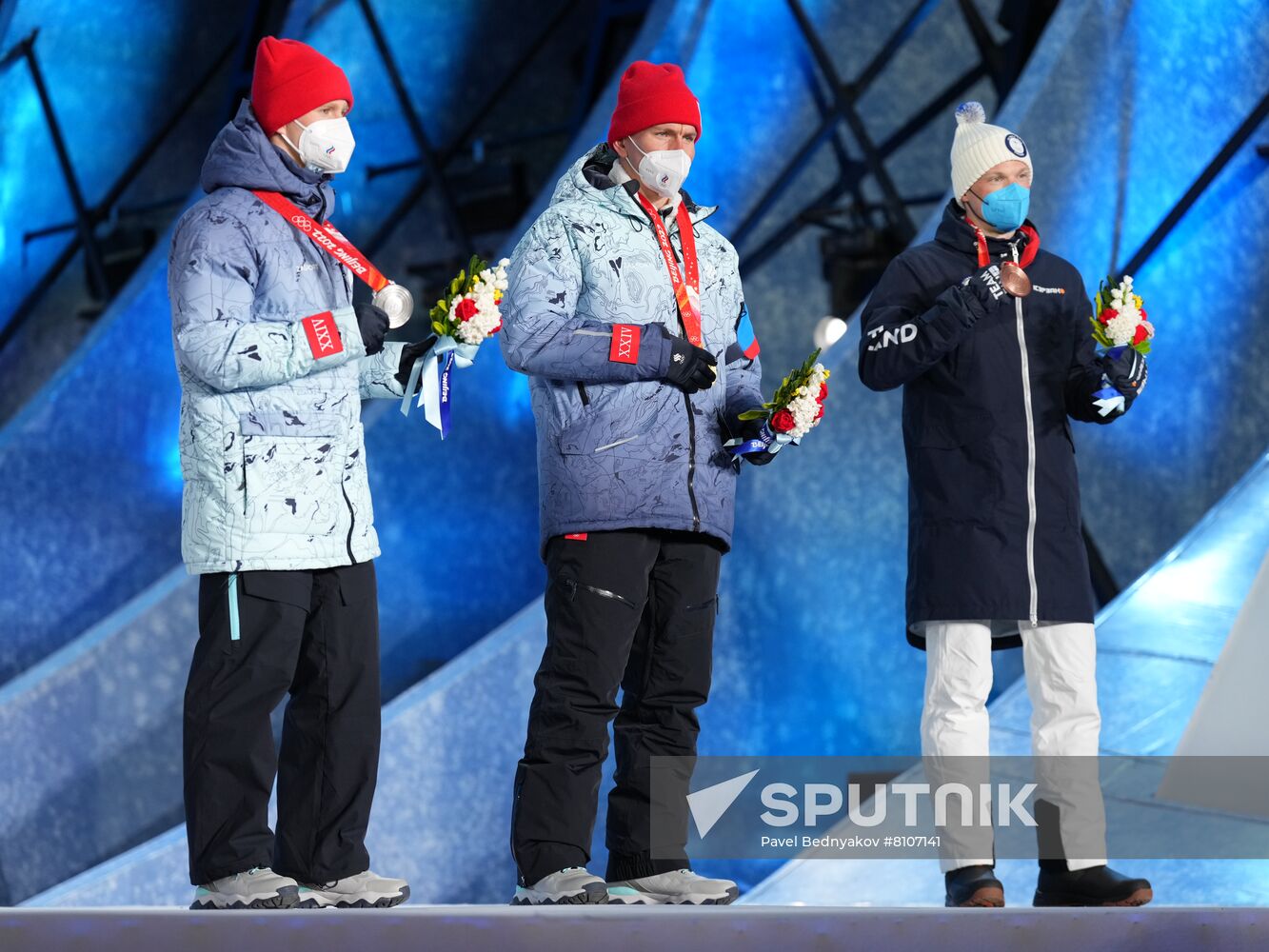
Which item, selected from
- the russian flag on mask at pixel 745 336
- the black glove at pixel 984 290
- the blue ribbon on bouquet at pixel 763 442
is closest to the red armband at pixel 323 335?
the blue ribbon on bouquet at pixel 763 442

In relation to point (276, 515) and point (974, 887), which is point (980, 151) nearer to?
point (974, 887)

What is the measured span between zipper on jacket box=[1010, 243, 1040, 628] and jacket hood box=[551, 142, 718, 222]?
74 centimetres

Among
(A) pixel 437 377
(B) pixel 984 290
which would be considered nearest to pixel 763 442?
(B) pixel 984 290

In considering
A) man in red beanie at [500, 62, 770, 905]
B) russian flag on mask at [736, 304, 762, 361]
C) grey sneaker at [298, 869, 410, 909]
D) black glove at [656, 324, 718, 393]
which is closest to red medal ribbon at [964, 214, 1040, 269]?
russian flag on mask at [736, 304, 762, 361]

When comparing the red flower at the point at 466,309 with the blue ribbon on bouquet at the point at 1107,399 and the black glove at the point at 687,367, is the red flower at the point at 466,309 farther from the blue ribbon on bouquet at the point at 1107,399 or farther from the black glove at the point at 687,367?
the blue ribbon on bouquet at the point at 1107,399

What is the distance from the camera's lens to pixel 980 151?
3.72 meters

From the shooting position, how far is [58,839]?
5.91 metres

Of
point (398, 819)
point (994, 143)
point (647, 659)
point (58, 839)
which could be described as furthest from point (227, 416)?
point (58, 839)

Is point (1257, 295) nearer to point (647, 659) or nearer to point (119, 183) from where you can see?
point (647, 659)

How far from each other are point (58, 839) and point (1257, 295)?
470cm

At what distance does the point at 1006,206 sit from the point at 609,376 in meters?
1.03

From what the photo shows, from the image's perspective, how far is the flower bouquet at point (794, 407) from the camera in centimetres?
335

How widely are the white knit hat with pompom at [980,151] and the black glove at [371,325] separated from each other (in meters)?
1.40

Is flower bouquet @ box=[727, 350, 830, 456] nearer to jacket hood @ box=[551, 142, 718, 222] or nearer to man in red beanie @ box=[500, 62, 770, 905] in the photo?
man in red beanie @ box=[500, 62, 770, 905]
